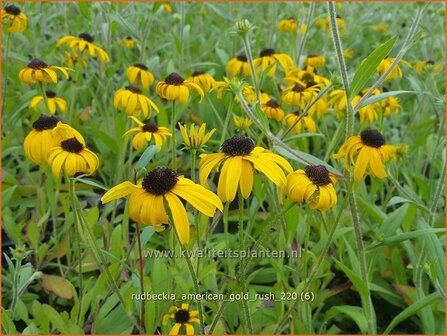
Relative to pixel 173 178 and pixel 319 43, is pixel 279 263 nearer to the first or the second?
pixel 173 178

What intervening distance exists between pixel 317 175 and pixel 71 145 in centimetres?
63

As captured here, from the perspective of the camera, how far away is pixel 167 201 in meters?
1.12

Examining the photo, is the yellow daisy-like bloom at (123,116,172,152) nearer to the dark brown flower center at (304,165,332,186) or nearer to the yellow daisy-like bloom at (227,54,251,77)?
the dark brown flower center at (304,165,332,186)

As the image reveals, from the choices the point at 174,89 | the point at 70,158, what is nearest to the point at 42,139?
the point at 70,158

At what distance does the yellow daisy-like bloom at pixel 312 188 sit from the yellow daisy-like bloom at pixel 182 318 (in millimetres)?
501

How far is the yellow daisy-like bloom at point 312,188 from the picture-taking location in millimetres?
1217

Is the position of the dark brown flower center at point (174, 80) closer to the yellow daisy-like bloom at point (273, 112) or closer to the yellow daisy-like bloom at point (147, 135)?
the yellow daisy-like bloom at point (147, 135)

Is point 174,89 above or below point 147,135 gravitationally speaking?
above

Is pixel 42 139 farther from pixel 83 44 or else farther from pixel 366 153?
pixel 83 44

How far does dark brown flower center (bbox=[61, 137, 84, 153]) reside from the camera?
1.42 metres

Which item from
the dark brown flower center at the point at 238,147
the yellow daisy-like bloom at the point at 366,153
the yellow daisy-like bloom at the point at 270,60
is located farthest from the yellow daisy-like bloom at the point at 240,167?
the yellow daisy-like bloom at the point at 270,60

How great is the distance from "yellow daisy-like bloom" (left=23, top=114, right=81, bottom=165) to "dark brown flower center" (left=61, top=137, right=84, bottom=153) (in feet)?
0.27

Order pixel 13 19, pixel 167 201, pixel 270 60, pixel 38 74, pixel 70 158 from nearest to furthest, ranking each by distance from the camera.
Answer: pixel 167 201
pixel 70 158
pixel 38 74
pixel 13 19
pixel 270 60

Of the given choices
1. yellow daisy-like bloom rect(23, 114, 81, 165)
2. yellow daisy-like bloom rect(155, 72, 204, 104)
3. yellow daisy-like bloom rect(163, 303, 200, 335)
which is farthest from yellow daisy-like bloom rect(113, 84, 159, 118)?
yellow daisy-like bloom rect(163, 303, 200, 335)
